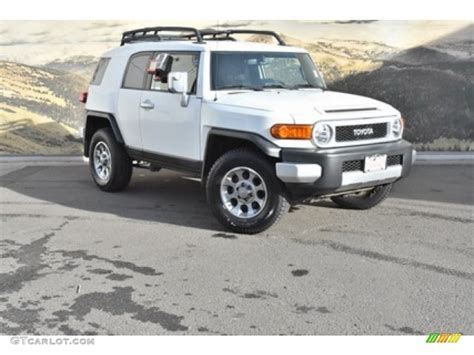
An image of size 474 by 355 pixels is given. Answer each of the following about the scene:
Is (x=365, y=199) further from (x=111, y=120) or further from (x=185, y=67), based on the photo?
(x=111, y=120)

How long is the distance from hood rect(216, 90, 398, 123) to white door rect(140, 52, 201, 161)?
0.45 m

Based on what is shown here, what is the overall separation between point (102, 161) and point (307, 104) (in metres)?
3.40

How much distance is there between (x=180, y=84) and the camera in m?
5.79

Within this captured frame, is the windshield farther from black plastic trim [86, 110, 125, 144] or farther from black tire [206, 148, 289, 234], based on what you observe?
black plastic trim [86, 110, 125, 144]

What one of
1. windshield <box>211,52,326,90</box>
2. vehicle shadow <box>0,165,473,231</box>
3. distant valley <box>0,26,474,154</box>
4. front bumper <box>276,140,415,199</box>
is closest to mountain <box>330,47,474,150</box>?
distant valley <box>0,26,474,154</box>

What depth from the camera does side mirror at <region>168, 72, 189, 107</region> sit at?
18.9 feet

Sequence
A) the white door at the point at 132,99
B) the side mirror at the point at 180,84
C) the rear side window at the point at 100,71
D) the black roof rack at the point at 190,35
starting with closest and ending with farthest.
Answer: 1. the side mirror at the point at 180,84
2. the black roof rack at the point at 190,35
3. the white door at the point at 132,99
4. the rear side window at the point at 100,71

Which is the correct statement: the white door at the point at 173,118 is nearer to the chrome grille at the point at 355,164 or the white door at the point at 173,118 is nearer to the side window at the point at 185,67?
the side window at the point at 185,67

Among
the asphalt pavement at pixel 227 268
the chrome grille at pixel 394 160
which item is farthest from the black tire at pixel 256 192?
the chrome grille at pixel 394 160

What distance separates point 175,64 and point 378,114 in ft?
7.79

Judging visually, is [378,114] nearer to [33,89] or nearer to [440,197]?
[440,197]

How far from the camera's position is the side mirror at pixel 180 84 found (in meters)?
5.77

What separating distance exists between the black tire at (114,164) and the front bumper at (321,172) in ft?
9.20

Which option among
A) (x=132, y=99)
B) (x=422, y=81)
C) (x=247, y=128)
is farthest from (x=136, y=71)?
(x=422, y=81)
